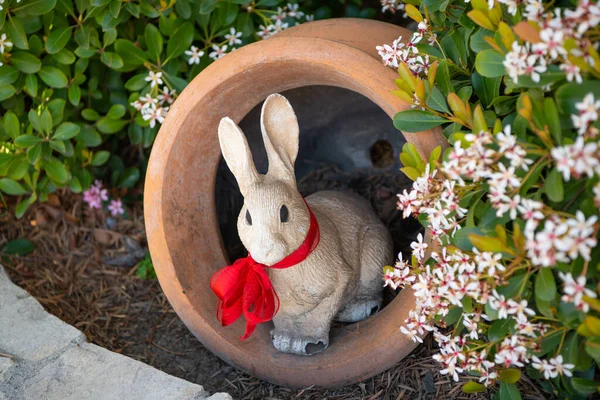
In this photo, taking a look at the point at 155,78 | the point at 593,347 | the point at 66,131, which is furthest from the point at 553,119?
the point at 66,131

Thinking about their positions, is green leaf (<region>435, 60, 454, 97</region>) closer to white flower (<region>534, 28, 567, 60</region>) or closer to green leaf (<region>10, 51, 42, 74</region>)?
white flower (<region>534, 28, 567, 60</region>)

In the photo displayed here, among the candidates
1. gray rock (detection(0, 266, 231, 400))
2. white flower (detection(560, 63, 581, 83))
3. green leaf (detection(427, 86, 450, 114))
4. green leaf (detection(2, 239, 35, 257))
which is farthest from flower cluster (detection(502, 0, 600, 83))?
green leaf (detection(2, 239, 35, 257))

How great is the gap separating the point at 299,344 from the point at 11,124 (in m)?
1.44

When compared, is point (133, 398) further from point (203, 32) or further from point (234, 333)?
point (203, 32)

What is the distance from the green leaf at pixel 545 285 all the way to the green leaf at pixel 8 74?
6.84 feet

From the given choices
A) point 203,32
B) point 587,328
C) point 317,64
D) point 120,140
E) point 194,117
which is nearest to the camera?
point 587,328

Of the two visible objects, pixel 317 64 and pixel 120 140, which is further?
pixel 120 140

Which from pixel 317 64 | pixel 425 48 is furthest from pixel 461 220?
pixel 317 64

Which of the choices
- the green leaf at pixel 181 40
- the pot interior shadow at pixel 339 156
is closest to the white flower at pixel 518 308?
the pot interior shadow at pixel 339 156

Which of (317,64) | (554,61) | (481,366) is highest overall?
(554,61)

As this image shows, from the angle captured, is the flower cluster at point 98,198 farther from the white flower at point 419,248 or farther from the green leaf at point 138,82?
the white flower at point 419,248

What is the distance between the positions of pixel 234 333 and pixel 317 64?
101cm

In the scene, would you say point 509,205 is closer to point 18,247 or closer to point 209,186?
point 209,186

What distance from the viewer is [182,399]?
6.87 feet
